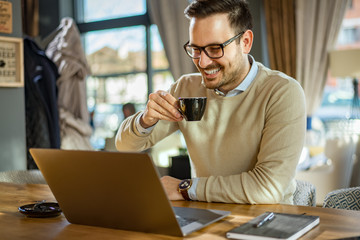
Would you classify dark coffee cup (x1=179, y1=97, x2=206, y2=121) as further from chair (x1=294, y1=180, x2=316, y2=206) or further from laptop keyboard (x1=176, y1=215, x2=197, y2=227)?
chair (x1=294, y1=180, x2=316, y2=206)

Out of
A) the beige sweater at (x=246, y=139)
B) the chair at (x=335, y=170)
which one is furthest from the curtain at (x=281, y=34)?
the beige sweater at (x=246, y=139)

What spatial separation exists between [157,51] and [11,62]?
10.5ft

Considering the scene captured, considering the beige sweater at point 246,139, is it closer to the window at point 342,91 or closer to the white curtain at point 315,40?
the white curtain at point 315,40

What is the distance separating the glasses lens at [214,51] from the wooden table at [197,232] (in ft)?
1.99

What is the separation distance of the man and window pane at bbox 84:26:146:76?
4671 millimetres

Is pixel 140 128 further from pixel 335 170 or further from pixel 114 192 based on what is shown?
pixel 335 170

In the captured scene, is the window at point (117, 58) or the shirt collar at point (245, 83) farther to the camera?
the window at point (117, 58)

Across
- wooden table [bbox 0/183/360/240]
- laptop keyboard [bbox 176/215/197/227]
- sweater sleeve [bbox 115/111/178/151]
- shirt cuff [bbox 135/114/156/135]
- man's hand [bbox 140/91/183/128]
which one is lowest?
wooden table [bbox 0/183/360/240]

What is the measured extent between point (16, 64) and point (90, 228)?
2.67 meters

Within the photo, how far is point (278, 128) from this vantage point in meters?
1.77

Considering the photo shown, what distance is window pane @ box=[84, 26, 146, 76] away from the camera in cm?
670

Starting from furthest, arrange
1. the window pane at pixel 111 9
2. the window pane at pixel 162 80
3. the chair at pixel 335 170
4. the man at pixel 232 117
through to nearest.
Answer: the window pane at pixel 111 9 → the window pane at pixel 162 80 → the chair at pixel 335 170 → the man at pixel 232 117

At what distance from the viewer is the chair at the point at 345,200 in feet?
6.31

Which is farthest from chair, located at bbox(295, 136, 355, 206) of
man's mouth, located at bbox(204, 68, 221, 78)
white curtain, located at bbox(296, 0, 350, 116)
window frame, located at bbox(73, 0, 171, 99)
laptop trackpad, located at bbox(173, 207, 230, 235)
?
laptop trackpad, located at bbox(173, 207, 230, 235)
